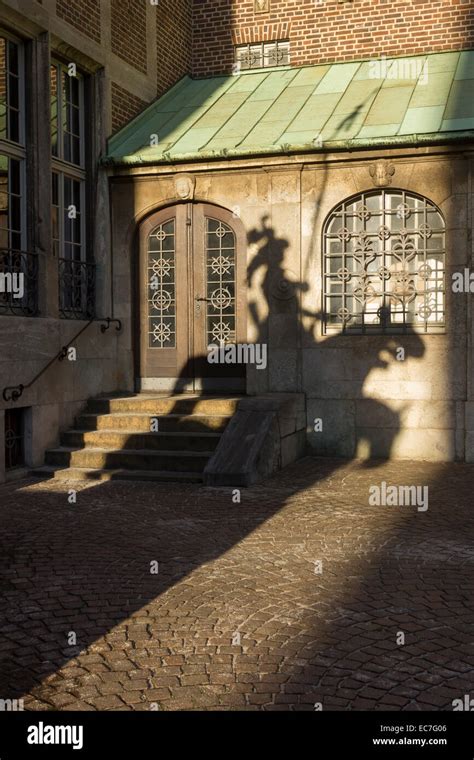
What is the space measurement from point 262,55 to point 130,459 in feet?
29.0

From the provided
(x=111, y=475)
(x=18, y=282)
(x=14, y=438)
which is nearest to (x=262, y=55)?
(x=18, y=282)

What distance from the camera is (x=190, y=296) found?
1241cm

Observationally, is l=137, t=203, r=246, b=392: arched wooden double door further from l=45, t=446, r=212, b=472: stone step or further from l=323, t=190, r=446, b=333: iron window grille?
l=45, t=446, r=212, b=472: stone step

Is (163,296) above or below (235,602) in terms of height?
above

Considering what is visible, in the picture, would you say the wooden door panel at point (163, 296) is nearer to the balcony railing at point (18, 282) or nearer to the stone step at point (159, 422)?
the stone step at point (159, 422)

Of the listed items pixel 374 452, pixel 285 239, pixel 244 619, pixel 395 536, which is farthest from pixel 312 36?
pixel 244 619

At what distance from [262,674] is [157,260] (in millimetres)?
9161

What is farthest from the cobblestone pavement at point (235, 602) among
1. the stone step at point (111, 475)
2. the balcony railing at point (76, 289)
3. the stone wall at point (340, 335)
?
the balcony railing at point (76, 289)

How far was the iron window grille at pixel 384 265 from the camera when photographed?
1141 cm

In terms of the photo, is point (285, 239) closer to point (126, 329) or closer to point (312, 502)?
point (126, 329)

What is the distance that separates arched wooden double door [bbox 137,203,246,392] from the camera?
12.3 m

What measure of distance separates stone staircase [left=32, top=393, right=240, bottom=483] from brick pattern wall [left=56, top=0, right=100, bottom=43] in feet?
17.2

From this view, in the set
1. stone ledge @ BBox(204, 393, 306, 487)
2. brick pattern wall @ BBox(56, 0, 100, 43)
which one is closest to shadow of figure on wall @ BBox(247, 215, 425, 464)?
stone ledge @ BBox(204, 393, 306, 487)

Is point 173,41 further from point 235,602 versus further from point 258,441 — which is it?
point 235,602
